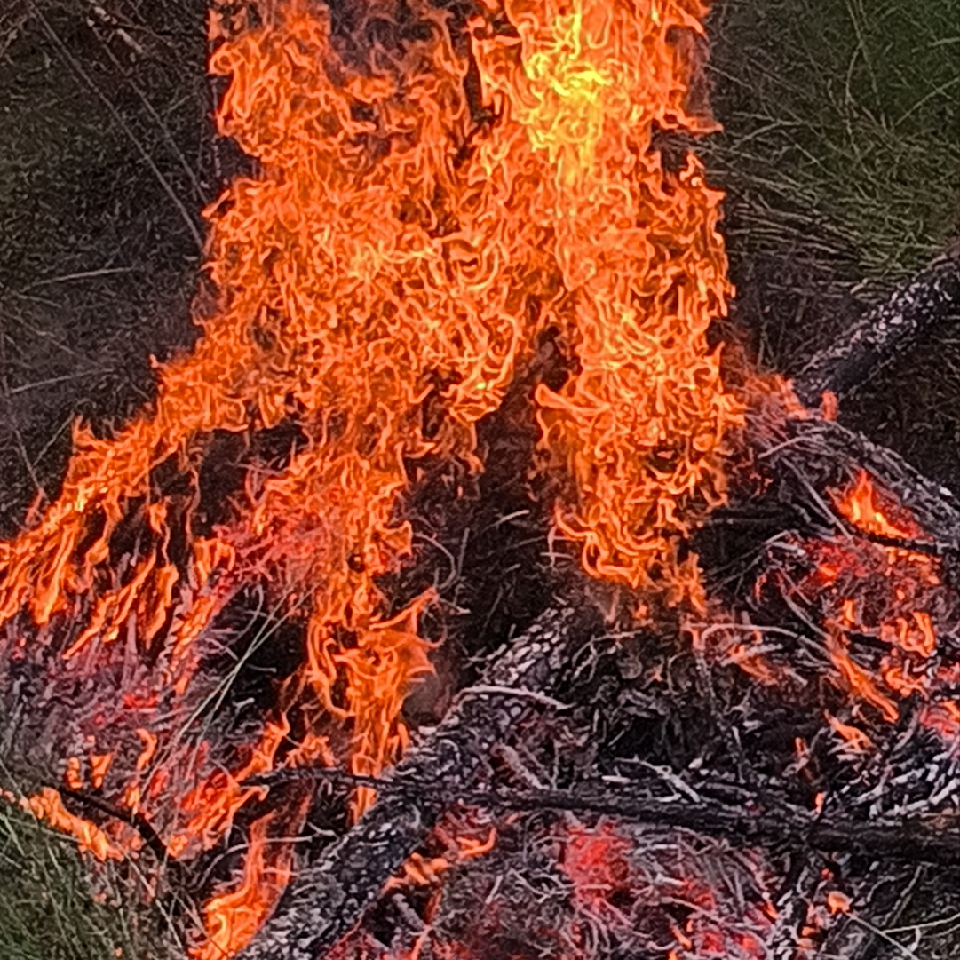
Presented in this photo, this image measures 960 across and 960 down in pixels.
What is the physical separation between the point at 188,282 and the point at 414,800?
47cm

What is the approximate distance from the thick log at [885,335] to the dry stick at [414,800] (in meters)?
0.26

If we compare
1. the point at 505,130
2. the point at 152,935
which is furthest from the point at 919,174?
the point at 152,935

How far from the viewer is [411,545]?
104cm

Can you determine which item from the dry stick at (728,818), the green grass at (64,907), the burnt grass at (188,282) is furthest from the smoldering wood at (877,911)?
the green grass at (64,907)

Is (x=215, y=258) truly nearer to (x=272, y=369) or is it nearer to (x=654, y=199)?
(x=272, y=369)

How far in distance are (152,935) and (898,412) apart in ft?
2.31

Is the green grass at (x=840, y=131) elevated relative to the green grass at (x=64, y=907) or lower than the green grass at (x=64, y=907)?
elevated

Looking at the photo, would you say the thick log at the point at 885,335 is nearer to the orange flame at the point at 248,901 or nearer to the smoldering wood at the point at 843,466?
the smoldering wood at the point at 843,466

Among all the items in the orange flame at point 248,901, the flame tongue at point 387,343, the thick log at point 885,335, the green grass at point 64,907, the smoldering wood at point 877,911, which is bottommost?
the smoldering wood at point 877,911

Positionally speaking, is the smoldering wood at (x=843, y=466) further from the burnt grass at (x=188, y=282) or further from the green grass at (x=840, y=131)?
the green grass at (x=840, y=131)

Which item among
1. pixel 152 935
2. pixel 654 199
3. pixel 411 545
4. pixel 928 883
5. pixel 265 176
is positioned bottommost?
pixel 928 883

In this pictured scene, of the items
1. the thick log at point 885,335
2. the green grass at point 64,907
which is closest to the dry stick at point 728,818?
the green grass at point 64,907

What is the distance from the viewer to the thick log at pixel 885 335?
1.00m

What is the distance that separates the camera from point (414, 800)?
3.22 ft
